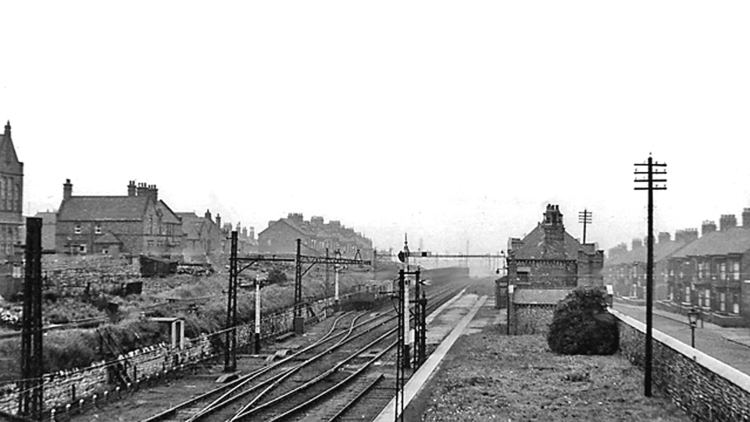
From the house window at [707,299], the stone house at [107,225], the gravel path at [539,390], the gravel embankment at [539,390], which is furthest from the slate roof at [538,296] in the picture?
the stone house at [107,225]

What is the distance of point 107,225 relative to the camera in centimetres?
6438

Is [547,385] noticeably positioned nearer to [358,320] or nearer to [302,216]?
[358,320]

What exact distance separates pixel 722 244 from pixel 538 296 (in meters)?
19.9

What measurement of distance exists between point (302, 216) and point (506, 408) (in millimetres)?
78081

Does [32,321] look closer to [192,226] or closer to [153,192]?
[153,192]

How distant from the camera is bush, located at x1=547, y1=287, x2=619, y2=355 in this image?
109 feet

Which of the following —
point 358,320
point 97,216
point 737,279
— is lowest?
point 358,320

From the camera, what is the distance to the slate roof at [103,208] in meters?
64.5

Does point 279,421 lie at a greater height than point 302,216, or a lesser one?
lesser

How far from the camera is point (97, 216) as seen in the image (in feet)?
212

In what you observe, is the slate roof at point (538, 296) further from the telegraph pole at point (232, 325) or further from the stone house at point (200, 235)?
the stone house at point (200, 235)

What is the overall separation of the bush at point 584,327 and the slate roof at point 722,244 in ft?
66.9

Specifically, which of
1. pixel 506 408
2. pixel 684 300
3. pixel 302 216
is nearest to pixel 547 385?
pixel 506 408

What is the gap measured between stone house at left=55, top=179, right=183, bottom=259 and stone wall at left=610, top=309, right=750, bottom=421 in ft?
160
